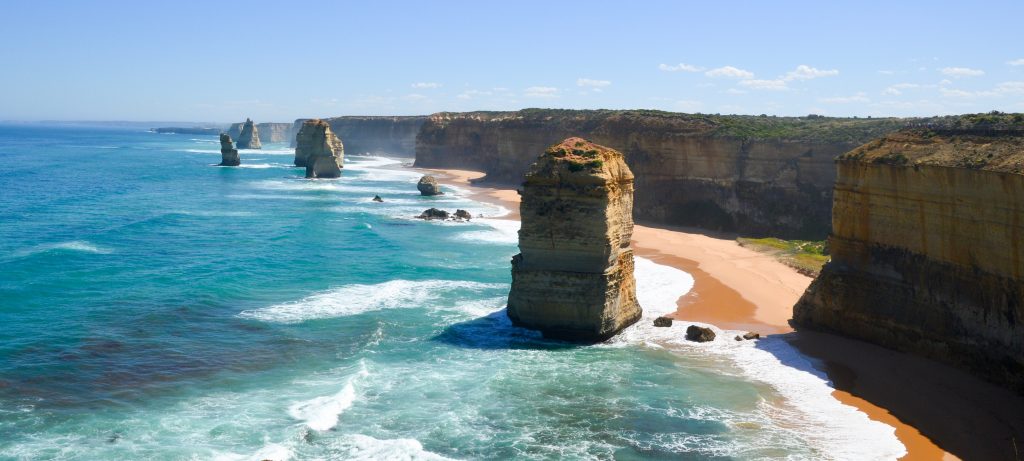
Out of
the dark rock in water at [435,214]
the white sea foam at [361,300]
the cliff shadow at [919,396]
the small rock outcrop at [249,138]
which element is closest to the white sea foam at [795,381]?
the cliff shadow at [919,396]

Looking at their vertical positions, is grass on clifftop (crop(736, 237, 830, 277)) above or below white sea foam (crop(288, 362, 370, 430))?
above

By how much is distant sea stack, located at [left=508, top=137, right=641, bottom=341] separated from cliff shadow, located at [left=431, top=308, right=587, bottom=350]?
381 mm

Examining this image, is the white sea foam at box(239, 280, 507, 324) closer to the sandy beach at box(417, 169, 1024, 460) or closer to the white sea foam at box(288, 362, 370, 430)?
the white sea foam at box(288, 362, 370, 430)

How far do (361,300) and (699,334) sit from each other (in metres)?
12.3

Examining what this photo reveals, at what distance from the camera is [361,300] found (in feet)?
96.7

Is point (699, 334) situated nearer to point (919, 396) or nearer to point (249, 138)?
point (919, 396)

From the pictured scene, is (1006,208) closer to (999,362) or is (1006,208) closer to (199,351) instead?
(999,362)

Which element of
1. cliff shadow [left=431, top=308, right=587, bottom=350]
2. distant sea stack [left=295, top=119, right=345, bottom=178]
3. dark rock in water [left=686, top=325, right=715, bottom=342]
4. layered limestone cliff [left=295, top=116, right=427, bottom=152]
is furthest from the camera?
layered limestone cliff [left=295, top=116, right=427, bottom=152]

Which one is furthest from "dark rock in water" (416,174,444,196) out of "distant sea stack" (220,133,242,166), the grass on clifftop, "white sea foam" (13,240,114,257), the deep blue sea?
"distant sea stack" (220,133,242,166)

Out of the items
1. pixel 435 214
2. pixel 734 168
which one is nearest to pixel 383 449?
pixel 435 214

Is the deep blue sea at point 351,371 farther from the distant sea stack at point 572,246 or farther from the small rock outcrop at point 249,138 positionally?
the small rock outcrop at point 249,138

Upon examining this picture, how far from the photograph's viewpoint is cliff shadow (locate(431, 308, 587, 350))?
2362 cm

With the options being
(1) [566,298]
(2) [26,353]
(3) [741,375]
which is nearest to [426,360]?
(1) [566,298]

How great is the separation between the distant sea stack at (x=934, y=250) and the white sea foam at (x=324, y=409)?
14.7 metres
